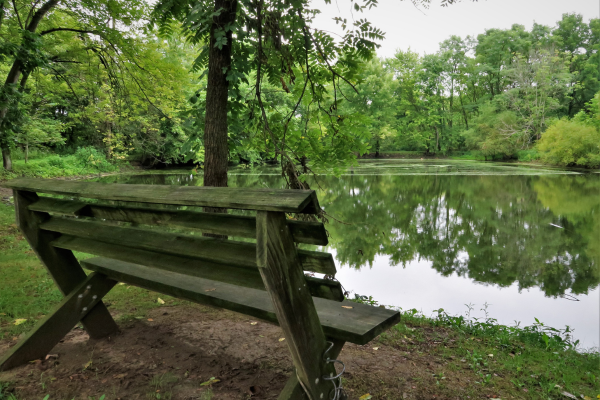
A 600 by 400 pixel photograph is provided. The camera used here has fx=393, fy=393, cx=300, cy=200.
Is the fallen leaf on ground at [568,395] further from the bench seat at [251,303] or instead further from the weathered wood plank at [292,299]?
the weathered wood plank at [292,299]

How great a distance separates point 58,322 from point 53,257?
423mm

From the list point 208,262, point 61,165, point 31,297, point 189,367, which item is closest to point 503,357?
point 189,367

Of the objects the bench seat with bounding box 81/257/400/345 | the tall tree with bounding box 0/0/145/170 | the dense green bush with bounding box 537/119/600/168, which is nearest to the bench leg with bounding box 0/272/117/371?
the bench seat with bounding box 81/257/400/345

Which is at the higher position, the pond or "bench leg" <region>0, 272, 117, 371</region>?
"bench leg" <region>0, 272, 117, 371</region>

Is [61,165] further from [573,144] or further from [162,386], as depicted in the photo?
[573,144]

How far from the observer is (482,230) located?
10945 mm

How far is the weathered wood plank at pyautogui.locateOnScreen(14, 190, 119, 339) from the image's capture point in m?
2.49

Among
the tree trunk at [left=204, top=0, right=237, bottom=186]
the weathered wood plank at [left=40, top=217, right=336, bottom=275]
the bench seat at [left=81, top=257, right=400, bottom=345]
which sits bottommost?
the bench seat at [left=81, top=257, right=400, bottom=345]

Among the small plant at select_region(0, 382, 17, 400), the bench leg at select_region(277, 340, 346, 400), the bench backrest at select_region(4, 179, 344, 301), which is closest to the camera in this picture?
the bench backrest at select_region(4, 179, 344, 301)

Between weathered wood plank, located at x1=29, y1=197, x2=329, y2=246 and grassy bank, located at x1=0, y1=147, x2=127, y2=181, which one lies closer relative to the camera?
weathered wood plank, located at x1=29, y1=197, x2=329, y2=246

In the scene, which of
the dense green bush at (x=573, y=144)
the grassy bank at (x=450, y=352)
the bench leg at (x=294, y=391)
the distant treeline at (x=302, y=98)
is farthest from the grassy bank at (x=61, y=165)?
the dense green bush at (x=573, y=144)

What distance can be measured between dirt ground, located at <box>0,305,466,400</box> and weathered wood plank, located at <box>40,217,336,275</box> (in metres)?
0.87

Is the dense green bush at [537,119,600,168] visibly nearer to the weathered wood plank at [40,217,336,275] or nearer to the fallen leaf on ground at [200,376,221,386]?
the fallen leaf on ground at [200,376,221,386]

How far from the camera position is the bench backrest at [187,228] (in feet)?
4.44
